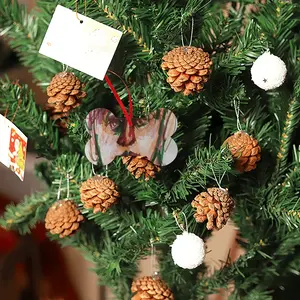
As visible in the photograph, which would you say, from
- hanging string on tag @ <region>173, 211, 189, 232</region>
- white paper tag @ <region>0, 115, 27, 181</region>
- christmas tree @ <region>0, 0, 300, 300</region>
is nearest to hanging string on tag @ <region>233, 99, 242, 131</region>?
christmas tree @ <region>0, 0, 300, 300</region>

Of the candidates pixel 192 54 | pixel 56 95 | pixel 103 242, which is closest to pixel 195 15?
pixel 192 54

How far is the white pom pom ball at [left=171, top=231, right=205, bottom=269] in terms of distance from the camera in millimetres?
523

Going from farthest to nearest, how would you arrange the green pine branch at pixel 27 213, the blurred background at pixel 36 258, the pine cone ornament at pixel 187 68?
the blurred background at pixel 36 258 < the green pine branch at pixel 27 213 < the pine cone ornament at pixel 187 68

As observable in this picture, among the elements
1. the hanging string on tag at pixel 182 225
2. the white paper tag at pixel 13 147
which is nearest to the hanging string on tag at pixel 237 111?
the hanging string on tag at pixel 182 225

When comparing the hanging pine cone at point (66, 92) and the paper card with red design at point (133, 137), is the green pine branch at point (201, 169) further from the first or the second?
the hanging pine cone at point (66, 92)

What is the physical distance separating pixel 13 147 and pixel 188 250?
8.7 inches

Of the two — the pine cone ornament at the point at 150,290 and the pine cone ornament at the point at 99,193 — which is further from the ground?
the pine cone ornament at the point at 99,193

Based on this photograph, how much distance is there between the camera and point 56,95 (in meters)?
0.55

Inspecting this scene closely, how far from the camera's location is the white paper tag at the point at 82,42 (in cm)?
52

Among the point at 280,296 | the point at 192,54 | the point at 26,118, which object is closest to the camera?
the point at 192,54

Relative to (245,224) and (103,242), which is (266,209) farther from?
(103,242)

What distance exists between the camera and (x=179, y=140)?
58 cm

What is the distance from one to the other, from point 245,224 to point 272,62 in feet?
0.71

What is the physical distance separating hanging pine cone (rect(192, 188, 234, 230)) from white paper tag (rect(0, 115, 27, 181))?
194 mm
